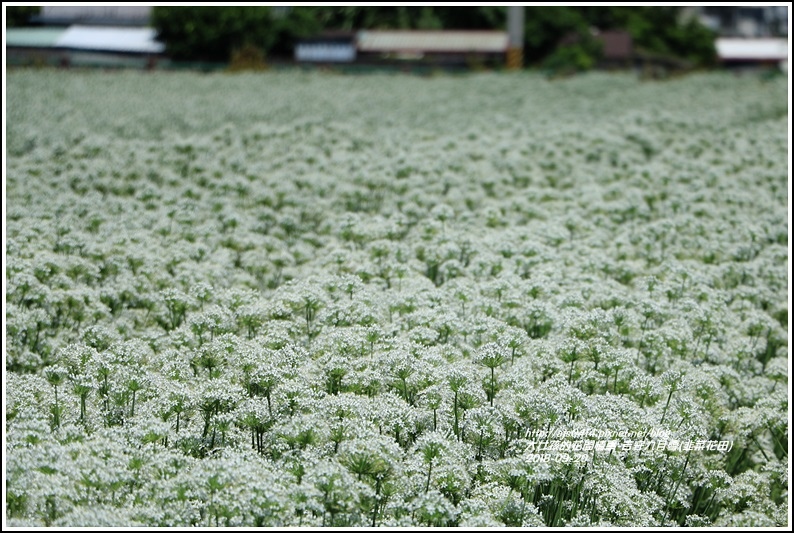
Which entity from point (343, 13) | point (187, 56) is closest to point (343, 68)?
point (187, 56)

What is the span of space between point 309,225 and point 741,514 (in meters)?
6.76

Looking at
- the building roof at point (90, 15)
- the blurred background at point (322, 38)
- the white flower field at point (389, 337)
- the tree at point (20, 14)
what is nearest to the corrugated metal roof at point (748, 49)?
the blurred background at point (322, 38)

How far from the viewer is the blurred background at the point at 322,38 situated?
21.6m

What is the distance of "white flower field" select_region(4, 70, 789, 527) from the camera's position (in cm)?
479

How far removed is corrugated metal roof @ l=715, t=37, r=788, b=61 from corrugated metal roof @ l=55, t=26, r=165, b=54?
198 ft

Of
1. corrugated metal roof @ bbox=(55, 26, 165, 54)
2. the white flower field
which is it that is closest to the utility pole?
corrugated metal roof @ bbox=(55, 26, 165, 54)

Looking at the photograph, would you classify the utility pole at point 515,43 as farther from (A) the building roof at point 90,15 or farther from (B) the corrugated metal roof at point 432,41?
(A) the building roof at point 90,15

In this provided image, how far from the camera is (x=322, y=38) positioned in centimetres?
3603

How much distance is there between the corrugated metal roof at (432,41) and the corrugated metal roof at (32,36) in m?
20.0

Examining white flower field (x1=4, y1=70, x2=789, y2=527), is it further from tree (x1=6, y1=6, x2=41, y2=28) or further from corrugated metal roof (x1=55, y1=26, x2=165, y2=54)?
corrugated metal roof (x1=55, y1=26, x2=165, y2=54)

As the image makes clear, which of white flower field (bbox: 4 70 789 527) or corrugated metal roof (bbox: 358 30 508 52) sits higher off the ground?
corrugated metal roof (bbox: 358 30 508 52)

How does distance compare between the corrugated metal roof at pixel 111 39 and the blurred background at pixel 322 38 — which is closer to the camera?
the corrugated metal roof at pixel 111 39

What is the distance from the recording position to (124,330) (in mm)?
7168

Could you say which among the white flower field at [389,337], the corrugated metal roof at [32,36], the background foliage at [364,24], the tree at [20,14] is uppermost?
the background foliage at [364,24]
